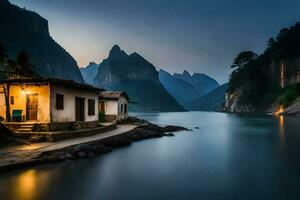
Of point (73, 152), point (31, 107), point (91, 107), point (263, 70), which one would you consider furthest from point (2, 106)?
point (263, 70)

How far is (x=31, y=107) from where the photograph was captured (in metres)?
23.4

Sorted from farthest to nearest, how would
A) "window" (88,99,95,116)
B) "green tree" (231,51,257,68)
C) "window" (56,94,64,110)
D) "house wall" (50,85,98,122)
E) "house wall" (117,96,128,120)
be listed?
1. "green tree" (231,51,257,68)
2. "house wall" (117,96,128,120)
3. "window" (88,99,95,116)
4. "window" (56,94,64,110)
5. "house wall" (50,85,98,122)

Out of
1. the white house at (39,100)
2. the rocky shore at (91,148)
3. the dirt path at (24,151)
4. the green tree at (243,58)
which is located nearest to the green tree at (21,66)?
the white house at (39,100)

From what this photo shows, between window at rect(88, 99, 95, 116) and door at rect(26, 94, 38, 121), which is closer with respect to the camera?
door at rect(26, 94, 38, 121)

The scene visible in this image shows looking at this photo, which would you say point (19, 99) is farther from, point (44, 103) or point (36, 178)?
point (36, 178)

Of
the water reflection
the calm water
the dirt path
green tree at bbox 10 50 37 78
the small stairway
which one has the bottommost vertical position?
the calm water

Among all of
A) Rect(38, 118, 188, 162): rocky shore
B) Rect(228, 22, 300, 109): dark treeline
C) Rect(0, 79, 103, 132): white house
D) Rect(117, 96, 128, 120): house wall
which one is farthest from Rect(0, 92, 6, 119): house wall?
Rect(228, 22, 300, 109): dark treeline

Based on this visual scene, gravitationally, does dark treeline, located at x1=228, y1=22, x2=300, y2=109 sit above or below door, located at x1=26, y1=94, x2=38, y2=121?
above

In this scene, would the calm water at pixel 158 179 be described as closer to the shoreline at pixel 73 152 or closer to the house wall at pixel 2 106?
the shoreline at pixel 73 152

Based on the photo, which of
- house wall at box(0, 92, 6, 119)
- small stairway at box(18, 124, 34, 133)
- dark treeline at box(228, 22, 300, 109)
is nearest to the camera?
small stairway at box(18, 124, 34, 133)

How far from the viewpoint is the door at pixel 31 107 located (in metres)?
23.2

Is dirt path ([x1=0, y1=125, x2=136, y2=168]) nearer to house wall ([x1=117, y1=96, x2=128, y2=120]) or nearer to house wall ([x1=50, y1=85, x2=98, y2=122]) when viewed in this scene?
house wall ([x1=50, y1=85, x2=98, y2=122])

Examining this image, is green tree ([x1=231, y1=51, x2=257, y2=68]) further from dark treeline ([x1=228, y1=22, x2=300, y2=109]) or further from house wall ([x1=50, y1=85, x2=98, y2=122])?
house wall ([x1=50, y1=85, x2=98, y2=122])

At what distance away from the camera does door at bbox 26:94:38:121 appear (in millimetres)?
23156
